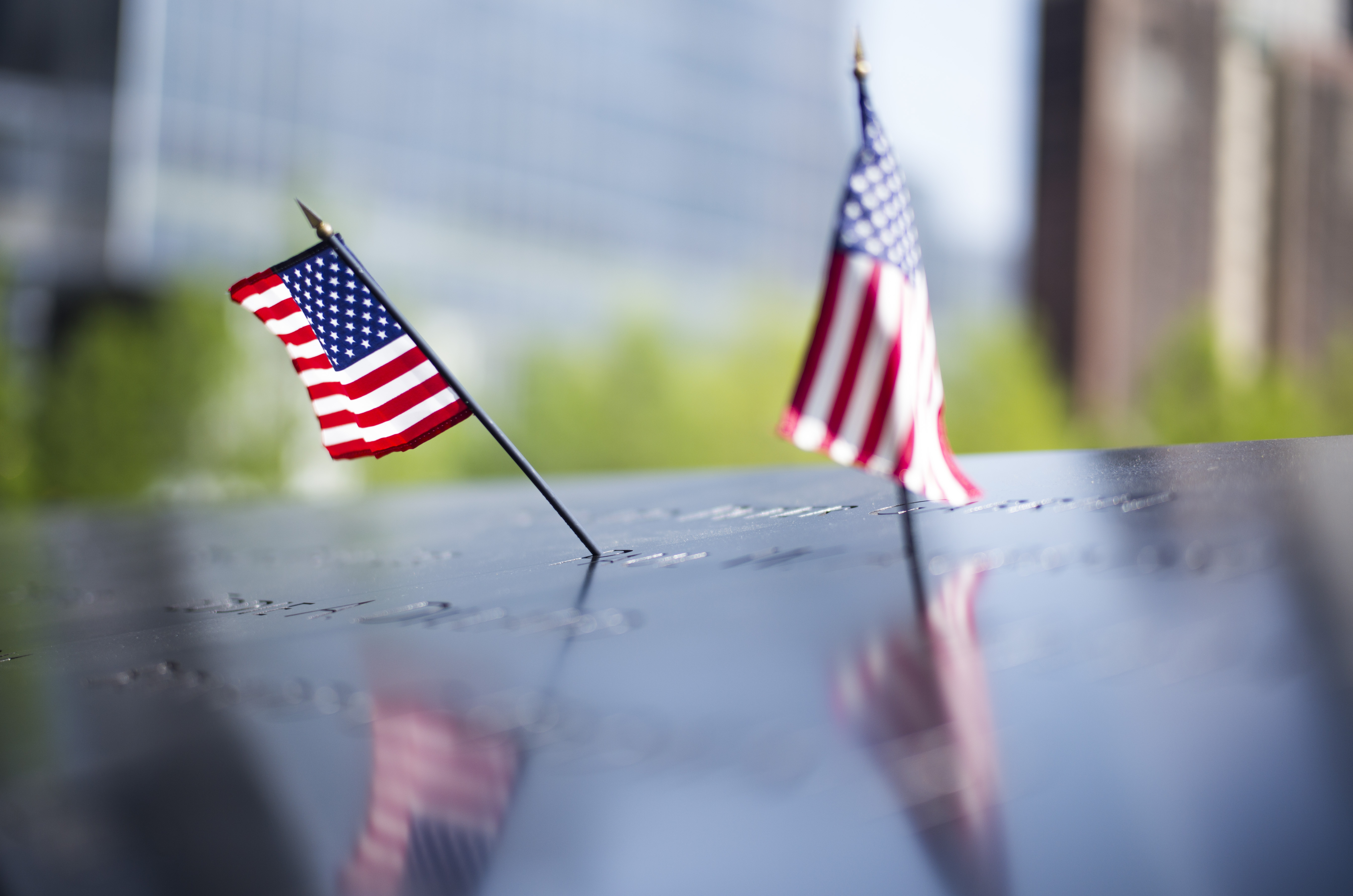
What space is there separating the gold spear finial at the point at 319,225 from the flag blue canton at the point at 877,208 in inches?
56.6

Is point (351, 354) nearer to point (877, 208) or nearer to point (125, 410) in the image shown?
point (877, 208)

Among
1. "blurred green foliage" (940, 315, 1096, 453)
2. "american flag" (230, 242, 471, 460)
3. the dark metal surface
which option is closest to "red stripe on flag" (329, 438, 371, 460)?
"american flag" (230, 242, 471, 460)

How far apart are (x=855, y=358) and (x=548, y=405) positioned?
23146 millimetres

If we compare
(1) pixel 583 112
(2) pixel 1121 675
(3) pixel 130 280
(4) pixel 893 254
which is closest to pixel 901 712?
(2) pixel 1121 675

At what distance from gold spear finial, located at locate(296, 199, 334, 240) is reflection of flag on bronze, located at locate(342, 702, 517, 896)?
150cm

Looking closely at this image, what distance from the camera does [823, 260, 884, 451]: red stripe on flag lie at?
3.31 metres

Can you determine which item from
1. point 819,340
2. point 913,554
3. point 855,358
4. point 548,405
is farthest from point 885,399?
point 548,405

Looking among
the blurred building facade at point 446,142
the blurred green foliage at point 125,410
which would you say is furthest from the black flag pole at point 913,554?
the blurred building facade at point 446,142

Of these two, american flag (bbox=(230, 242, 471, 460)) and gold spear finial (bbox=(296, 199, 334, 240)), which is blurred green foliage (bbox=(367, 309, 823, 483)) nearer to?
american flag (bbox=(230, 242, 471, 460))

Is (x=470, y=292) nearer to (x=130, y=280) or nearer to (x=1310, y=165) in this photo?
(x=130, y=280)

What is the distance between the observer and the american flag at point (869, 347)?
331 centimetres

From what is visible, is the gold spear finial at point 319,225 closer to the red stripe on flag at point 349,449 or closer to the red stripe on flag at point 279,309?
the red stripe on flag at point 279,309

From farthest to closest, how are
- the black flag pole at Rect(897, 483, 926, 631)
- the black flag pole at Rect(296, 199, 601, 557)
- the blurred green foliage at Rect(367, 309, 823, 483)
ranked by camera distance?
the blurred green foliage at Rect(367, 309, 823, 483), the black flag pole at Rect(296, 199, 601, 557), the black flag pole at Rect(897, 483, 926, 631)

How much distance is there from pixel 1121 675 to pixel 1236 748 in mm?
315
